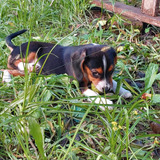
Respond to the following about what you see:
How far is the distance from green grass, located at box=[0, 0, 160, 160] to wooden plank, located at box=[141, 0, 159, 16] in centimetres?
38

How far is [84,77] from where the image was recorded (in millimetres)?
3861

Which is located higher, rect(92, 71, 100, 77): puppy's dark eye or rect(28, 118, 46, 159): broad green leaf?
rect(28, 118, 46, 159): broad green leaf

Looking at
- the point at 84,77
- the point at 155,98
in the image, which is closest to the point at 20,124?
the point at 84,77

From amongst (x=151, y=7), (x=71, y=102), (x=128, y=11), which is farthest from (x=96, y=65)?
(x=128, y=11)

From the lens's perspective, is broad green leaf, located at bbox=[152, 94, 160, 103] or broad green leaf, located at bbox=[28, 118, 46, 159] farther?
broad green leaf, located at bbox=[152, 94, 160, 103]

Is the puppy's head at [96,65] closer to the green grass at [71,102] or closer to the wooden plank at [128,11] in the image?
the green grass at [71,102]

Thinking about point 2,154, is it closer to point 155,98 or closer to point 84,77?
point 84,77

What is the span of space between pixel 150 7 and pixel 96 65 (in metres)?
2.43

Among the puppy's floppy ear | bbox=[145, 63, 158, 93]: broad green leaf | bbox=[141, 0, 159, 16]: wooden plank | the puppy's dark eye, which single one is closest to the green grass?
bbox=[145, 63, 158, 93]: broad green leaf

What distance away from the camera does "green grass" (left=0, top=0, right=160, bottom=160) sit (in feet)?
9.12

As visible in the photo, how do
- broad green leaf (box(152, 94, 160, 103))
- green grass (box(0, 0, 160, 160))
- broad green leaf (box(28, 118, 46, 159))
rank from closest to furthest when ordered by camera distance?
broad green leaf (box(28, 118, 46, 159)) → green grass (box(0, 0, 160, 160)) → broad green leaf (box(152, 94, 160, 103))

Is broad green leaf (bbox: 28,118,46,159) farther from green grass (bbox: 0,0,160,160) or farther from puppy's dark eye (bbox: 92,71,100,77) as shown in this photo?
puppy's dark eye (bbox: 92,71,100,77)

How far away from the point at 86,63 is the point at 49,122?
3.08ft

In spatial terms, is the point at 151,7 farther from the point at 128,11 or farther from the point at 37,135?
the point at 37,135
